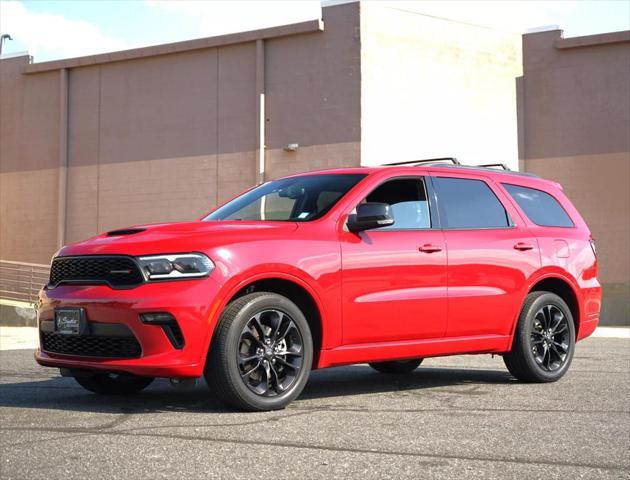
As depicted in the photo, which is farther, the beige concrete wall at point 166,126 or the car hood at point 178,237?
the beige concrete wall at point 166,126

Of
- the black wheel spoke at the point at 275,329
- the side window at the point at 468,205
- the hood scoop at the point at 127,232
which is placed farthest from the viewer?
the side window at the point at 468,205

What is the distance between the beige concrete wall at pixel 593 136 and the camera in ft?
90.4

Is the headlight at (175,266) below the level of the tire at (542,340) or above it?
above

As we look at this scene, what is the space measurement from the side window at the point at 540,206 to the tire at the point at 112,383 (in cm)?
373

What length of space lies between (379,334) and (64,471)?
3213 millimetres

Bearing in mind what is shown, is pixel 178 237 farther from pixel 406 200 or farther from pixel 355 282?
pixel 406 200

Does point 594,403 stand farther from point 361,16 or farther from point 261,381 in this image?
point 361,16

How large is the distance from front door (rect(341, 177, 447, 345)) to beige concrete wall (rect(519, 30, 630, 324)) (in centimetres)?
2070

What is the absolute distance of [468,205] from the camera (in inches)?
330

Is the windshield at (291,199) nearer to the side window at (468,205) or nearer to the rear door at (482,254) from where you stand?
the side window at (468,205)

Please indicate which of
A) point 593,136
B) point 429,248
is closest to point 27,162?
point 593,136

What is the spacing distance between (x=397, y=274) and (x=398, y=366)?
7.58 ft

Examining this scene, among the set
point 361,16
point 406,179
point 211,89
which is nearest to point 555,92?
point 361,16

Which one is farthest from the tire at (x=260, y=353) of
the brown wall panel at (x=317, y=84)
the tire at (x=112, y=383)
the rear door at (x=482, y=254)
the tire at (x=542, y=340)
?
the brown wall panel at (x=317, y=84)
